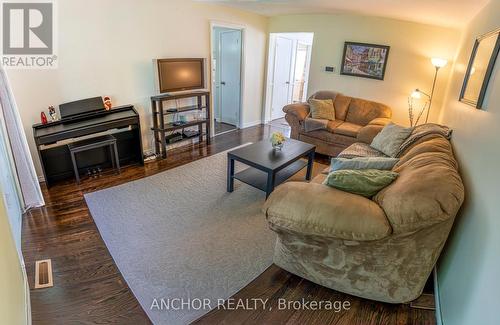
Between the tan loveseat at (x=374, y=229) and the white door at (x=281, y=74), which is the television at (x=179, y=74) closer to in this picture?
the white door at (x=281, y=74)

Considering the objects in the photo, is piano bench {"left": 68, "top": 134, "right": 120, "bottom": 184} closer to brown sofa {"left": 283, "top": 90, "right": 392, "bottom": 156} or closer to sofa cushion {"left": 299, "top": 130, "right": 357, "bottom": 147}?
brown sofa {"left": 283, "top": 90, "right": 392, "bottom": 156}

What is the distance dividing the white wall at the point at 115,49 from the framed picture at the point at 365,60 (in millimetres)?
2231

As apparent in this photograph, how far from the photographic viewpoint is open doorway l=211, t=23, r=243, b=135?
549cm

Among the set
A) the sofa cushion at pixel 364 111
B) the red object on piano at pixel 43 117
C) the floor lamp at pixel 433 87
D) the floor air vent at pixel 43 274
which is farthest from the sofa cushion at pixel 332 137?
the floor air vent at pixel 43 274

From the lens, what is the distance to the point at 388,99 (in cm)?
498

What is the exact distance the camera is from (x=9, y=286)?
136 cm

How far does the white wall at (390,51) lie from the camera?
4488mm

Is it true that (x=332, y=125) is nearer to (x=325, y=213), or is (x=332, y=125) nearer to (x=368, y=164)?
(x=368, y=164)

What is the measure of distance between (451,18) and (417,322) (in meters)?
3.66

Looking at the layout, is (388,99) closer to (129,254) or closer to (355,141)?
(355,141)

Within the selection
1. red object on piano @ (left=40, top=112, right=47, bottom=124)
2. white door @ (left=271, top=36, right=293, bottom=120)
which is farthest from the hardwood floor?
white door @ (left=271, top=36, right=293, bottom=120)

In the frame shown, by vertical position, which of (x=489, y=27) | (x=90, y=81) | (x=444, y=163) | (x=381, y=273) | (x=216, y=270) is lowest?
(x=216, y=270)

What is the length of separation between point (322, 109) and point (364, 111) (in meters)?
0.72

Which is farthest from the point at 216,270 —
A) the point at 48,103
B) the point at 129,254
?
the point at 48,103
